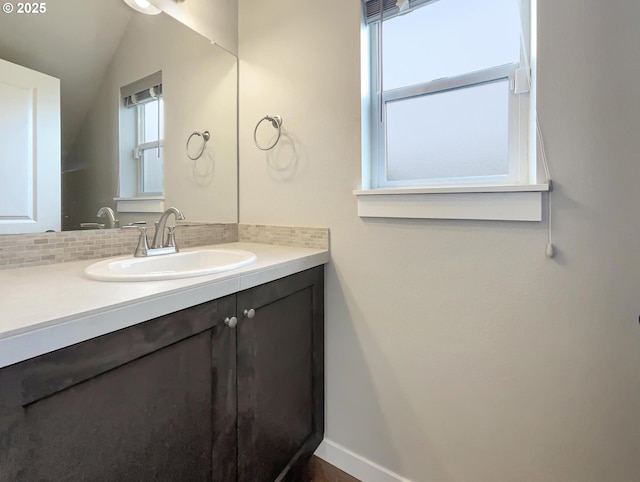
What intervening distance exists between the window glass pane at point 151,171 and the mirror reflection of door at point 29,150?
28 centimetres

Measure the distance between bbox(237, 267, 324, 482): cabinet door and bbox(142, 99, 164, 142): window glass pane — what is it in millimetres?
827

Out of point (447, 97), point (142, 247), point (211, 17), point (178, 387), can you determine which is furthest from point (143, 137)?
point (447, 97)

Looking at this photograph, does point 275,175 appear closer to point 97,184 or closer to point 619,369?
point 97,184

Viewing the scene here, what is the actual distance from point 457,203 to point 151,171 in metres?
1.17

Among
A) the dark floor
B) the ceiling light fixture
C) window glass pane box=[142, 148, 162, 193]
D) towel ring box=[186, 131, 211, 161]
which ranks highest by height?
the ceiling light fixture

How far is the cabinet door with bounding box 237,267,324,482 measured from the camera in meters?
0.92

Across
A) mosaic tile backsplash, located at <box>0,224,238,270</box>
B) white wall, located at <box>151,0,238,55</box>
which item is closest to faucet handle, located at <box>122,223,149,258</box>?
mosaic tile backsplash, located at <box>0,224,238,270</box>

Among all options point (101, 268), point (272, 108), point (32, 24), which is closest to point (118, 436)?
point (101, 268)

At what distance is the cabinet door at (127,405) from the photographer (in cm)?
50

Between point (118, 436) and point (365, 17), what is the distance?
4.90 feet

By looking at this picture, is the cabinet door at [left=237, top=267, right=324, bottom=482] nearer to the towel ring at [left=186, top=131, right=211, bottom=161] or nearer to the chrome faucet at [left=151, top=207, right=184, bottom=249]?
the chrome faucet at [left=151, top=207, right=184, bottom=249]

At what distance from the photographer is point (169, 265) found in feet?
3.80

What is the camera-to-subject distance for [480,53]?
106 centimetres

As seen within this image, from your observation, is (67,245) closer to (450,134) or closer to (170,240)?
(170,240)
